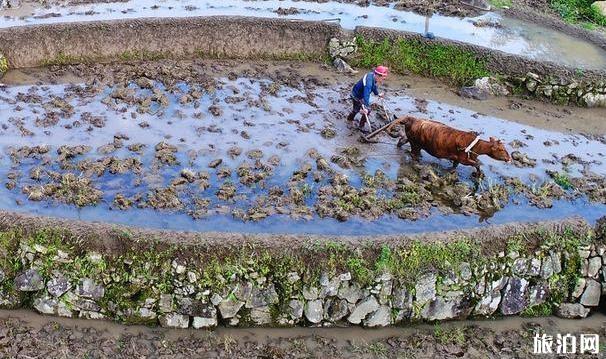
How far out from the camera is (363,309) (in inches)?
342

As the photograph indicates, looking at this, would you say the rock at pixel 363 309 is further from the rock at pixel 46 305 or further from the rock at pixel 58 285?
the rock at pixel 46 305

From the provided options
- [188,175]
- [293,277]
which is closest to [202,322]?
[293,277]

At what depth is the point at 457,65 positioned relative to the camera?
1636cm

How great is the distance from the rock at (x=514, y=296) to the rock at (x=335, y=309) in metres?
2.43

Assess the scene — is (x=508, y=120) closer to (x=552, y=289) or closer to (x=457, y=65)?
(x=457, y=65)

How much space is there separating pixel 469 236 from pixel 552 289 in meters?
1.53

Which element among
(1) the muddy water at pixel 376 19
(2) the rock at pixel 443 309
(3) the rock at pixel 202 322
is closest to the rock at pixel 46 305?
(3) the rock at pixel 202 322

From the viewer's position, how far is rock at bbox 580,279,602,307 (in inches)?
368

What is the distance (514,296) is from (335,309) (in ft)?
9.01

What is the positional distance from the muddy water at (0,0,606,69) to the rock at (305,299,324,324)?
37.1ft

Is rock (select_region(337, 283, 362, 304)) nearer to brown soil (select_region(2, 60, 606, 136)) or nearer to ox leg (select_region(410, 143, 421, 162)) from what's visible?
ox leg (select_region(410, 143, 421, 162))

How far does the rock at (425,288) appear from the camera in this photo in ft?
28.6

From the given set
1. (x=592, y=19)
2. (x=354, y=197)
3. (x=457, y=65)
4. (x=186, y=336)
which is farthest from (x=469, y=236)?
(x=592, y=19)

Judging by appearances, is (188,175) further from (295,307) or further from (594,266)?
(594,266)
